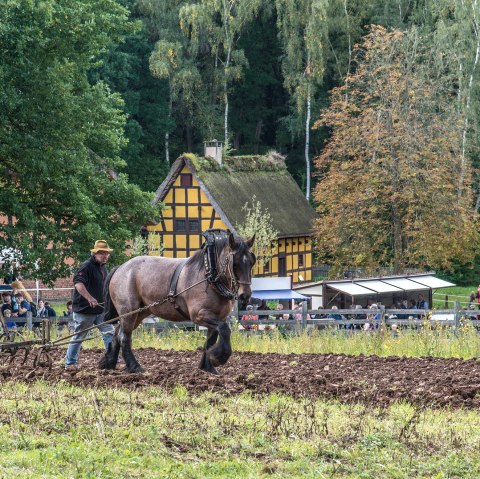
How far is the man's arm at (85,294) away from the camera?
17703 millimetres

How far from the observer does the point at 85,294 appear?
17.7 metres

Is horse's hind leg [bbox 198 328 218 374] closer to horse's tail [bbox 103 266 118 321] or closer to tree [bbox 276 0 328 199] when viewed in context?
horse's tail [bbox 103 266 118 321]

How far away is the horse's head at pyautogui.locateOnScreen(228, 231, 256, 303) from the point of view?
52.7ft

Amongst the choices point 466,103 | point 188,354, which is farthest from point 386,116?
point 188,354

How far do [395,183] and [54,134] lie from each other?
56.1 feet

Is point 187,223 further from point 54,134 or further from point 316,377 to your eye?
point 316,377

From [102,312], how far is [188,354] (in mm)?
3726

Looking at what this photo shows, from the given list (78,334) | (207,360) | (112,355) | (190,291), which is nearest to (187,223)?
(78,334)

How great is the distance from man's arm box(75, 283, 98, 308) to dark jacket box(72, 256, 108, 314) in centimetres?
9

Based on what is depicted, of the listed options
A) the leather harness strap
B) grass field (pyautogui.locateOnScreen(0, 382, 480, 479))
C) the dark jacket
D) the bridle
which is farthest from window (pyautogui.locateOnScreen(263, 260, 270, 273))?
grass field (pyautogui.locateOnScreen(0, 382, 480, 479))

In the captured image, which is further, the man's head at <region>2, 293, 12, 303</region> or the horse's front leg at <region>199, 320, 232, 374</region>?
the man's head at <region>2, 293, 12, 303</region>

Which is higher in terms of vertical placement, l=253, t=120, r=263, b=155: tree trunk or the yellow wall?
l=253, t=120, r=263, b=155: tree trunk

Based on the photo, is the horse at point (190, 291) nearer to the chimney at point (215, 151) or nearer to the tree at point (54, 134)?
the tree at point (54, 134)

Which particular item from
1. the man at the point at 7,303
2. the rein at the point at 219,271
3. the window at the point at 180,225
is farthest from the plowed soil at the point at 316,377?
the window at the point at 180,225
